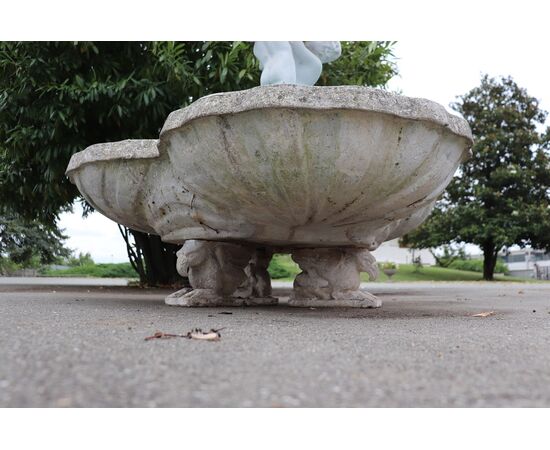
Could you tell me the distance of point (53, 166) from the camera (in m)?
6.43

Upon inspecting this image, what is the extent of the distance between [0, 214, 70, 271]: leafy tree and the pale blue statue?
1727 cm

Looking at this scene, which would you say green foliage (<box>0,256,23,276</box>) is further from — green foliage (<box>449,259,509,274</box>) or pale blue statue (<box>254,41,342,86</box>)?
green foliage (<box>449,259,509,274</box>)

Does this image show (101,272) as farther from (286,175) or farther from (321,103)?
(321,103)

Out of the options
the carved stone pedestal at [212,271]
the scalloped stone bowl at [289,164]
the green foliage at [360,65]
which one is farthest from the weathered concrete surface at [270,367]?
the green foliage at [360,65]

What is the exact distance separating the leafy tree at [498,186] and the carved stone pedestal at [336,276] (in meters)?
15.9

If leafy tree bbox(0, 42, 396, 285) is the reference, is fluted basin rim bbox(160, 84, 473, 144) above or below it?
below

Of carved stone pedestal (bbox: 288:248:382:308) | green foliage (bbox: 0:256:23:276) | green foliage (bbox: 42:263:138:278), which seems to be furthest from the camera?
green foliage (bbox: 0:256:23:276)

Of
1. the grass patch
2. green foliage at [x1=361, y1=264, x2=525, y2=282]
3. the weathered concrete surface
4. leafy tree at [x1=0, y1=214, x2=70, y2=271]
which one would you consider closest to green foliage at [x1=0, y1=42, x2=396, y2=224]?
the weathered concrete surface

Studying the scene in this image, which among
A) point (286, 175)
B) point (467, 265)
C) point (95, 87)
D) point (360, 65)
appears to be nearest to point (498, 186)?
point (467, 265)

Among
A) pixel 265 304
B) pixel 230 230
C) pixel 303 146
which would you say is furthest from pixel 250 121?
pixel 265 304

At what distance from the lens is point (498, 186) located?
19625mm

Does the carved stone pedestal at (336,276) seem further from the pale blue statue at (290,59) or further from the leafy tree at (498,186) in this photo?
the leafy tree at (498,186)

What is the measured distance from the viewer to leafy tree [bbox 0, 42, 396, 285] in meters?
6.04

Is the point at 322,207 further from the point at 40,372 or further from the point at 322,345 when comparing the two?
the point at 40,372
